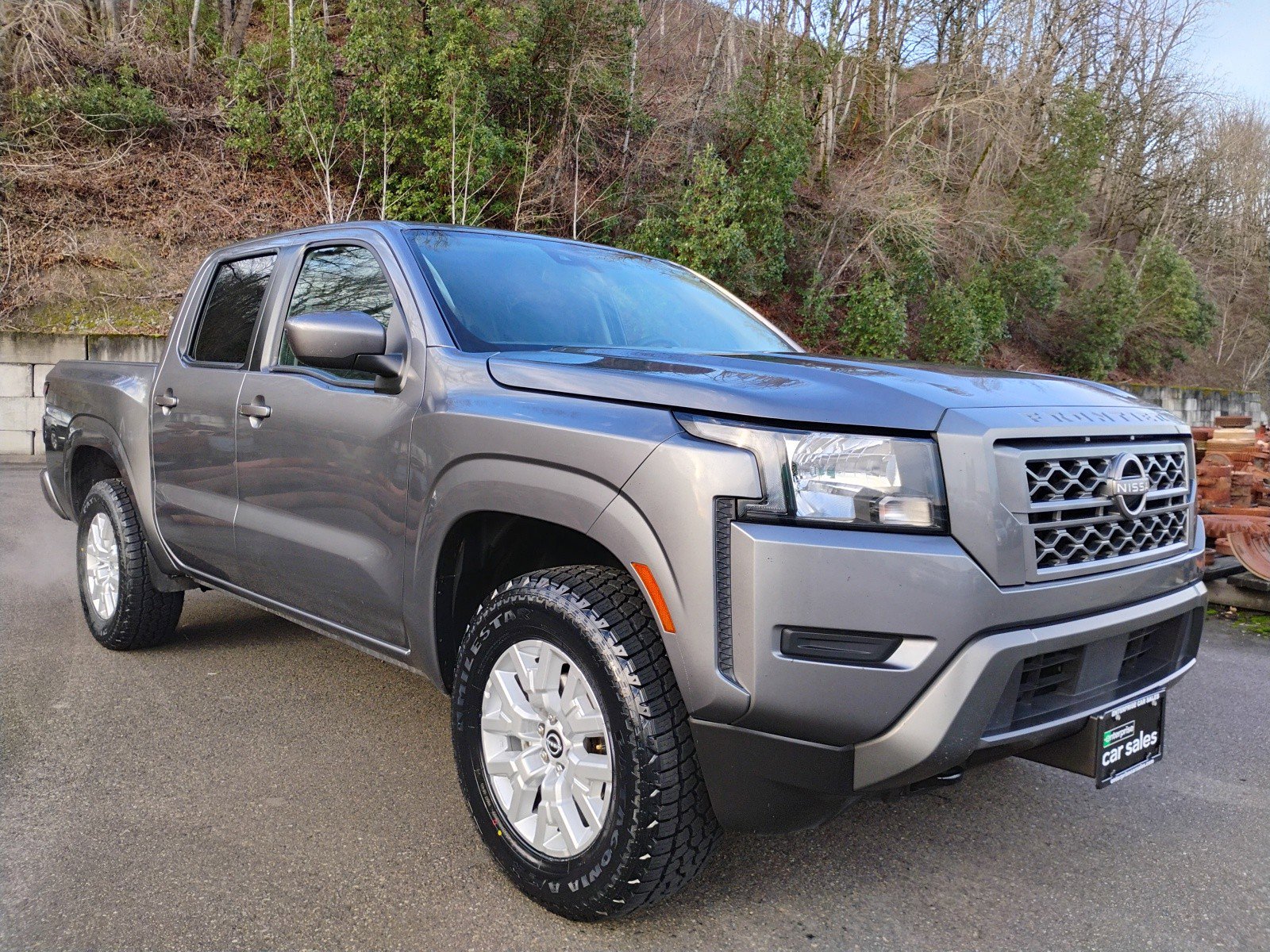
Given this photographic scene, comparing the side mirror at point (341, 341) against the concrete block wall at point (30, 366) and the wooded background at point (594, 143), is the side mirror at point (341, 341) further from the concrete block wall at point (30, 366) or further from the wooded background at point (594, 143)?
the wooded background at point (594, 143)

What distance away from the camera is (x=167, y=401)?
4.42m

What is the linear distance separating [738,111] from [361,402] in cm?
1697

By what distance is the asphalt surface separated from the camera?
2.58m

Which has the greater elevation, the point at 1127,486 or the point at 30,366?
the point at 1127,486

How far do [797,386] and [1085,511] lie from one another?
76 centimetres

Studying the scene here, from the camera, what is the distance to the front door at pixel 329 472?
318 cm

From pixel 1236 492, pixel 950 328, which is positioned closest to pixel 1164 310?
pixel 950 328

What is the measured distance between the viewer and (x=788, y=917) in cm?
266

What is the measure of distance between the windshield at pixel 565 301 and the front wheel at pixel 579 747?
95 cm

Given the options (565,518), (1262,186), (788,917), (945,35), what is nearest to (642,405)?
(565,518)

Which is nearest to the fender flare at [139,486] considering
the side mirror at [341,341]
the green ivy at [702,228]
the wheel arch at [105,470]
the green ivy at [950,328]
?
the wheel arch at [105,470]

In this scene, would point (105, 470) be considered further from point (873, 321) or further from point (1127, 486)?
point (873, 321)

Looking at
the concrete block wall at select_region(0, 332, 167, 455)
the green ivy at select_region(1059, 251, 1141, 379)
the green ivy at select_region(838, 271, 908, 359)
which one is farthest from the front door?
Result: the green ivy at select_region(1059, 251, 1141, 379)

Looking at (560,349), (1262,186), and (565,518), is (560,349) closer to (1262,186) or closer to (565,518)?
(565,518)
